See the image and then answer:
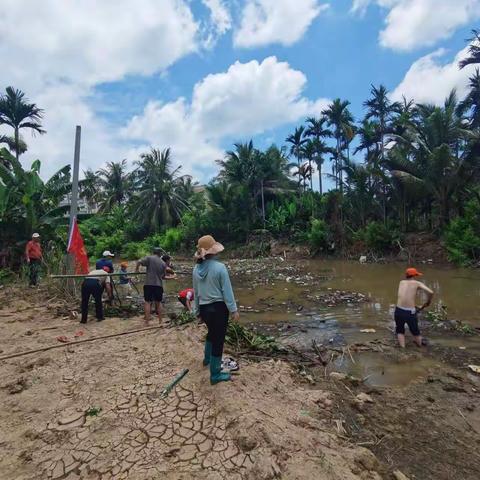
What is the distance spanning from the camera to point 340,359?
6.76 meters

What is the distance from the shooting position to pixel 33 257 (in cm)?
1192

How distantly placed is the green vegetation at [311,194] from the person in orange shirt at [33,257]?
245cm

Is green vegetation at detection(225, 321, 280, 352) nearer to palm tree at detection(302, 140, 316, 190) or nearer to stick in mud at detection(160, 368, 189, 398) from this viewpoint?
stick in mud at detection(160, 368, 189, 398)

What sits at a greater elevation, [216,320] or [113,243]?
[216,320]

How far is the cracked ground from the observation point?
10.9ft

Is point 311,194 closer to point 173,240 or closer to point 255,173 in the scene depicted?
point 255,173

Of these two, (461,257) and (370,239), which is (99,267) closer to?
(461,257)

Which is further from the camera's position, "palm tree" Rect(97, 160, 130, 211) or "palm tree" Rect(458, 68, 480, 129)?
"palm tree" Rect(97, 160, 130, 211)

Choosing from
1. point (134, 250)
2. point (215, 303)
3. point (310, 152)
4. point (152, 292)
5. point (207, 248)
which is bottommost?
point (134, 250)

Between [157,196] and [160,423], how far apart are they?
38830 mm

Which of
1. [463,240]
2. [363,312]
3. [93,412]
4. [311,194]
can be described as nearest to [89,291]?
[93,412]

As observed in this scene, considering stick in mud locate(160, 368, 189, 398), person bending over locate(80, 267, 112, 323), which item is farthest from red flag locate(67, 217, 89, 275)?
stick in mud locate(160, 368, 189, 398)

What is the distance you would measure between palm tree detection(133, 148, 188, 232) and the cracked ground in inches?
1401

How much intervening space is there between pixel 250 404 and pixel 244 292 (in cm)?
1105
